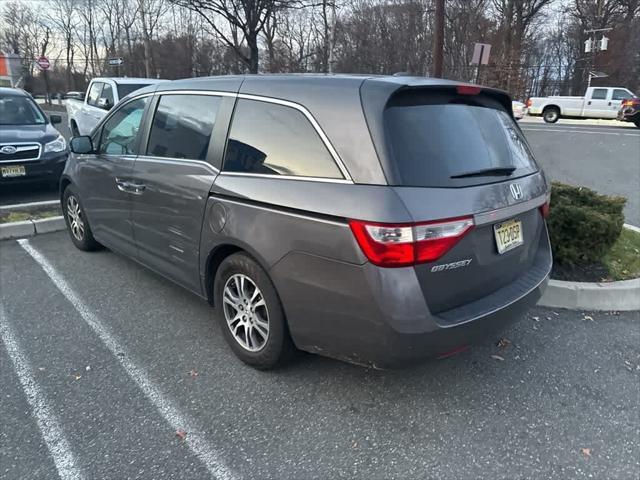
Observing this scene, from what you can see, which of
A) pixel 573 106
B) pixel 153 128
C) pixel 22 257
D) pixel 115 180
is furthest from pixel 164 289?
pixel 573 106

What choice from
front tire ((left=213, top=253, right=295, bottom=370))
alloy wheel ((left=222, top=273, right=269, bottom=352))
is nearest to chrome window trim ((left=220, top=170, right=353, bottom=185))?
front tire ((left=213, top=253, right=295, bottom=370))

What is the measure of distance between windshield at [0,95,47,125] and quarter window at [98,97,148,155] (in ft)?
14.5

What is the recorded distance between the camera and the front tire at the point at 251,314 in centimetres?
276

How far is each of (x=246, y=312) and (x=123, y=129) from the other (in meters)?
2.35

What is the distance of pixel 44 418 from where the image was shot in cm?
262

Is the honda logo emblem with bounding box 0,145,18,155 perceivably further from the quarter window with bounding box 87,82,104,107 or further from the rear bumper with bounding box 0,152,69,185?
the quarter window with bounding box 87,82,104,107

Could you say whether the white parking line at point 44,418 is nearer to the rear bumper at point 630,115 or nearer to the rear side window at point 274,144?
the rear side window at point 274,144

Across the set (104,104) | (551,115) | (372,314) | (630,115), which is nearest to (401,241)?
(372,314)

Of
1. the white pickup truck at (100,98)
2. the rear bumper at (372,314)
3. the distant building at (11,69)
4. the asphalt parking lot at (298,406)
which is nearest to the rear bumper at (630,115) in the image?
the white pickup truck at (100,98)

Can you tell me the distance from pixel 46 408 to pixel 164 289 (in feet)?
5.58

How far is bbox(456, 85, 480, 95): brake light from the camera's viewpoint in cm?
274

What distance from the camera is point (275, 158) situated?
275cm

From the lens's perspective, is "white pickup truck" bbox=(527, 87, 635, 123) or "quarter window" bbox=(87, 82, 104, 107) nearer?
"quarter window" bbox=(87, 82, 104, 107)

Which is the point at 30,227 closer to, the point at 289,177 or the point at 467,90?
the point at 289,177
